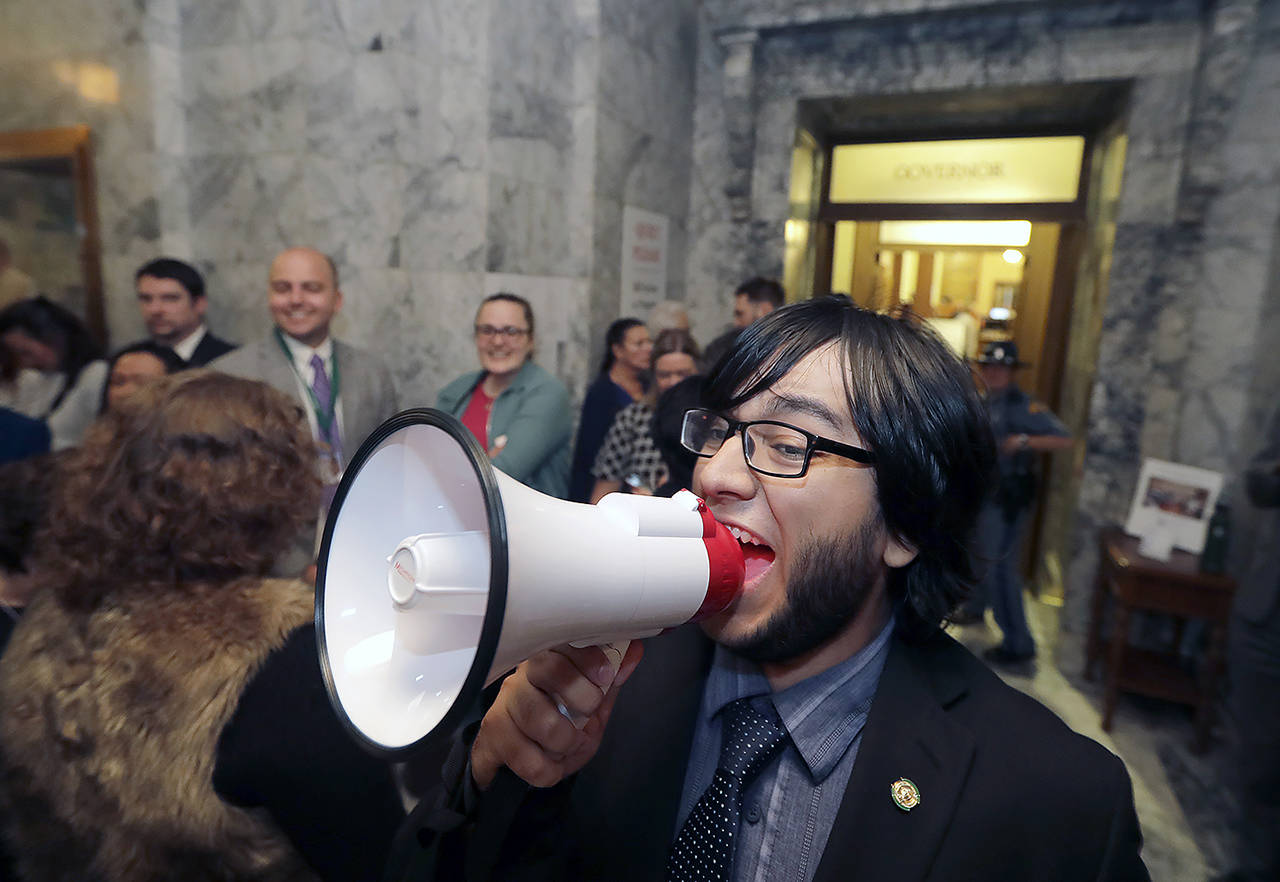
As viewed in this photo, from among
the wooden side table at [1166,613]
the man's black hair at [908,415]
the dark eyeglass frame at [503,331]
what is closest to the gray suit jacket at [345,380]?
the dark eyeglass frame at [503,331]

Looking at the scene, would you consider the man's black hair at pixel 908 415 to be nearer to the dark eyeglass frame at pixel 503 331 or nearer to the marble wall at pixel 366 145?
the dark eyeglass frame at pixel 503 331

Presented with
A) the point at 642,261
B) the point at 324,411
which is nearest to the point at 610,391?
the point at 642,261

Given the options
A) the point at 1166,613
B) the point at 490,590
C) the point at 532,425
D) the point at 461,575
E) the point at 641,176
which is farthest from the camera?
the point at 641,176

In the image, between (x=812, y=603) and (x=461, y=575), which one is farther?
(x=812, y=603)

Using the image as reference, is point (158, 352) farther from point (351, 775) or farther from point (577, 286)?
point (351, 775)

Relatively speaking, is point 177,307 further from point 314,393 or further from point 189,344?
point 314,393

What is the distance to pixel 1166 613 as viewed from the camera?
129 inches

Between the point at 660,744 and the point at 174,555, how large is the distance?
82 cm

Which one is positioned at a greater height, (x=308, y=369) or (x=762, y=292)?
(x=762, y=292)

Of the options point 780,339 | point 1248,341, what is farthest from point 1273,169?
point 780,339

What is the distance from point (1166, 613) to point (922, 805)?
307 centimetres

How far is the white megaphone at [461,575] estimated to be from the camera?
61 centimetres

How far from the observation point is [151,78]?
3.56 meters

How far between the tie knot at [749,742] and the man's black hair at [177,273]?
3.05 meters
